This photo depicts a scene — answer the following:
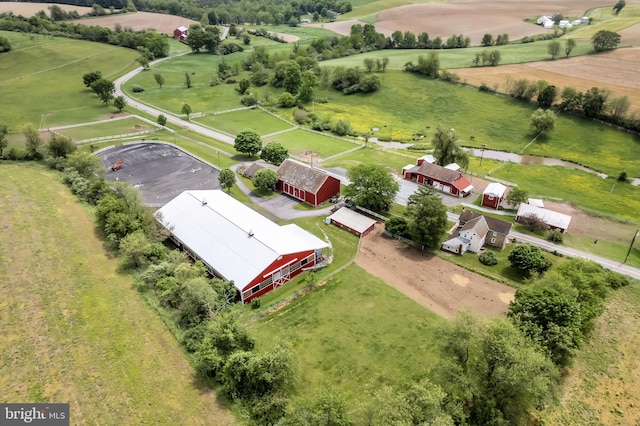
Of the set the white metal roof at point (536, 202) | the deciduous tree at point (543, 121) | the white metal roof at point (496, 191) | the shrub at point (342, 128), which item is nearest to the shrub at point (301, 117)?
the shrub at point (342, 128)

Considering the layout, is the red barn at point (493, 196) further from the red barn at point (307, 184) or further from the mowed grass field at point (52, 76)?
the mowed grass field at point (52, 76)

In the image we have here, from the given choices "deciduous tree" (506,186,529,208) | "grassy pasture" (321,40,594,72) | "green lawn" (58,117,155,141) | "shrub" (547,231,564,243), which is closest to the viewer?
"shrub" (547,231,564,243)

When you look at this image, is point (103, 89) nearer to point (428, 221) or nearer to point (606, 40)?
point (428, 221)

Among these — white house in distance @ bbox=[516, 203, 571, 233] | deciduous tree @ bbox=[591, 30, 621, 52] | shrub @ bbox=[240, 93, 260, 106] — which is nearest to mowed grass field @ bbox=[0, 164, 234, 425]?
white house in distance @ bbox=[516, 203, 571, 233]

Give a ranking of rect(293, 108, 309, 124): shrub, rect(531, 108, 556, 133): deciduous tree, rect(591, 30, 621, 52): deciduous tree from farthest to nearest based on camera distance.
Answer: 1. rect(591, 30, 621, 52): deciduous tree
2. rect(293, 108, 309, 124): shrub
3. rect(531, 108, 556, 133): deciduous tree

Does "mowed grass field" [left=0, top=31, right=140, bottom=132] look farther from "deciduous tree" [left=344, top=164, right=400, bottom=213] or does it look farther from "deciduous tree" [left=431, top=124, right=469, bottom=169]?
"deciduous tree" [left=431, top=124, right=469, bottom=169]

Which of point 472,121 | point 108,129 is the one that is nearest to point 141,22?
point 108,129

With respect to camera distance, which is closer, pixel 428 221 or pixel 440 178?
pixel 428 221
